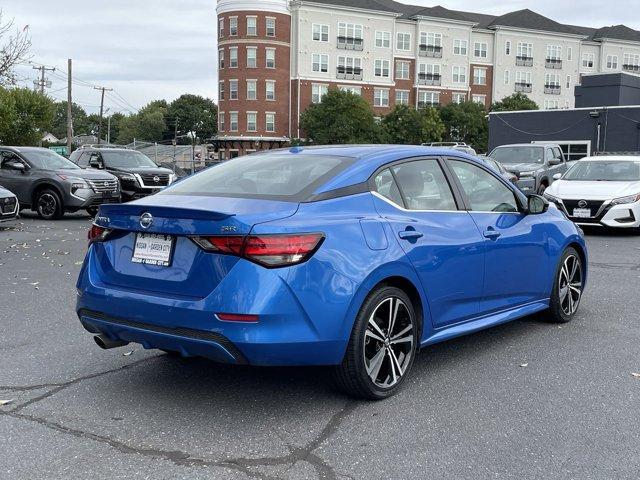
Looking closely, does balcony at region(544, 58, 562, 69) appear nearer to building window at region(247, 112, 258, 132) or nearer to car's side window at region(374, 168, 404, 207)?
building window at region(247, 112, 258, 132)

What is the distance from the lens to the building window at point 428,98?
262 ft

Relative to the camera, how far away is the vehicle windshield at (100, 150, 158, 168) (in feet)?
67.9

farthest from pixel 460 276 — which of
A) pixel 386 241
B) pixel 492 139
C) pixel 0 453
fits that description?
pixel 492 139

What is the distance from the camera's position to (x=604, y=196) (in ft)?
43.5

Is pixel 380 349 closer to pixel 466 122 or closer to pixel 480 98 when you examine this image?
pixel 466 122

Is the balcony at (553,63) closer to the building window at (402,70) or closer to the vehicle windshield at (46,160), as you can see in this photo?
the building window at (402,70)

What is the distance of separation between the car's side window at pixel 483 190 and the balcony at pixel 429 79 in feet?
251

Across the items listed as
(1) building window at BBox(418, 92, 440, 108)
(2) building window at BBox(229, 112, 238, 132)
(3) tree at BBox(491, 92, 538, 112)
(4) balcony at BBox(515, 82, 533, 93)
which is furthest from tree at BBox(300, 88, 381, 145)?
(4) balcony at BBox(515, 82, 533, 93)

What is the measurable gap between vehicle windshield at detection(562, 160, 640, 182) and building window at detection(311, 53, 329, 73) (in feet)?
204

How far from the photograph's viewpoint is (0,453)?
138 inches

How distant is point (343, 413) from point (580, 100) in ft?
181

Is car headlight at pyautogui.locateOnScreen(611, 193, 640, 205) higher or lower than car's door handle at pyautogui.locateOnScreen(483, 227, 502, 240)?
lower

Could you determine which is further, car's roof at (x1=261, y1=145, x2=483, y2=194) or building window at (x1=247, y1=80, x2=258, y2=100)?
building window at (x1=247, y1=80, x2=258, y2=100)

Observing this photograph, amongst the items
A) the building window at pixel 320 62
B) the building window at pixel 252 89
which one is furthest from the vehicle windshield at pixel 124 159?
the building window at pixel 320 62
